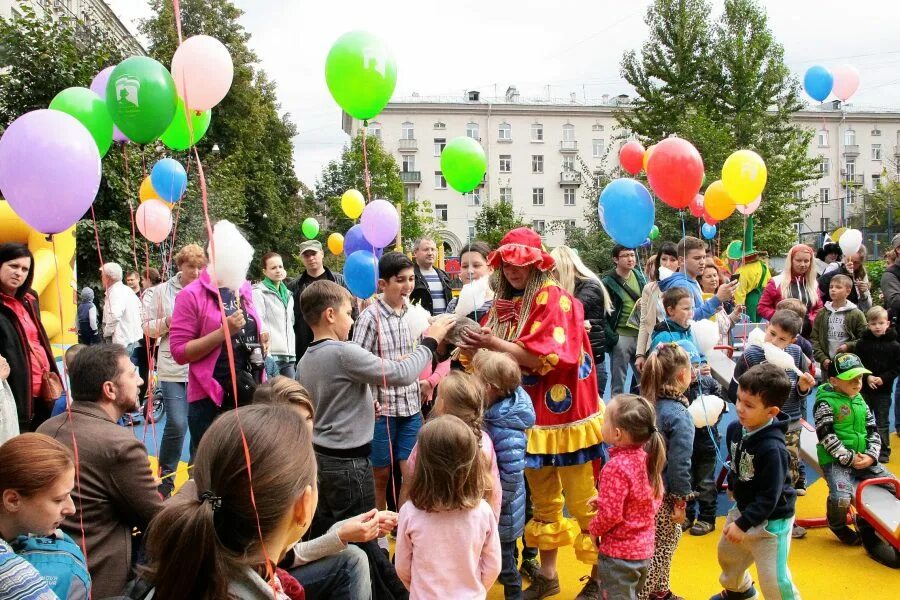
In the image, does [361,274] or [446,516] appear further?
[361,274]

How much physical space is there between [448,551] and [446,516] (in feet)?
0.40

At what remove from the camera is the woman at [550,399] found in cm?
358

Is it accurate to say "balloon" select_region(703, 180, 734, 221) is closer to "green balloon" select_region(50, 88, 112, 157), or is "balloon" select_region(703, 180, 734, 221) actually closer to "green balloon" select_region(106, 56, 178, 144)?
"green balloon" select_region(106, 56, 178, 144)

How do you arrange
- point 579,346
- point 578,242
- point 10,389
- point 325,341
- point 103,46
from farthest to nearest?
1. point 578,242
2. point 103,46
3. point 10,389
4. point 579,346
5. point 325,341

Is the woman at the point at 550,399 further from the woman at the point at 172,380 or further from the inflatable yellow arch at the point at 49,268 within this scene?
the inflatable yellow arch at the point at 49,268

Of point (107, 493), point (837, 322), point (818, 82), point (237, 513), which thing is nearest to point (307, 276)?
point (107, 493)

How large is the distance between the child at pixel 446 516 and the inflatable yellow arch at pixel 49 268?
5813 millimetres

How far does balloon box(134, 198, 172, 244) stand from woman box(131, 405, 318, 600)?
5.22m

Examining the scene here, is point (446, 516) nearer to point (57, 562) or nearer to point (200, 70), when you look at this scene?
point (57, 562)

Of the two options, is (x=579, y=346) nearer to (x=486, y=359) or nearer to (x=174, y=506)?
(x=486, y=359)

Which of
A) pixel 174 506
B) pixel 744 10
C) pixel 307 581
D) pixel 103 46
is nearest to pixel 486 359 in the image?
pixel 307 581

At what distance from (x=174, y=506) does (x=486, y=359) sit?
2.17m

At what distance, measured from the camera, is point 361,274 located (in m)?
6.28

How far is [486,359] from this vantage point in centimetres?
Answer: 343
